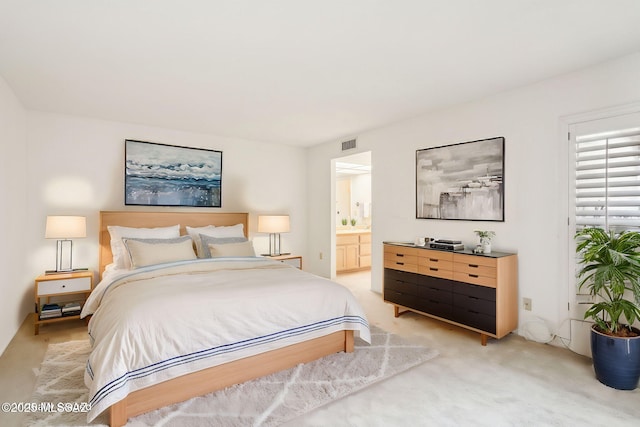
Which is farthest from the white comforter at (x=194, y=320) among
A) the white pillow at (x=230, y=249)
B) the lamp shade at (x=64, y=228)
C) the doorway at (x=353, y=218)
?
the doorway at (x=353, y=218)

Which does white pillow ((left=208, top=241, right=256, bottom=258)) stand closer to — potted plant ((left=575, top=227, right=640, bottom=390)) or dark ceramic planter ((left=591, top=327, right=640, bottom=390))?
potted plant ((left=575, top=227, right=640, bottom=390))

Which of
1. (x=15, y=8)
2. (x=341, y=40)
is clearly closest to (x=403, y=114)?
(x=341, y=40)

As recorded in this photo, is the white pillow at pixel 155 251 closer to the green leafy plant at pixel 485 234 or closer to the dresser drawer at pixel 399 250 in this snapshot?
the dresser drawer at pixel 399 250

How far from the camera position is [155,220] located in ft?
14.6

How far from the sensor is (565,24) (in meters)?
2.13

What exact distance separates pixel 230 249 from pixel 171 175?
5.55ft

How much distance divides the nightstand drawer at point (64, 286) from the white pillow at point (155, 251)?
60 cm

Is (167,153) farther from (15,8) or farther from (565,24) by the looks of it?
(565,24)

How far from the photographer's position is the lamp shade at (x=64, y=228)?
3.57 m

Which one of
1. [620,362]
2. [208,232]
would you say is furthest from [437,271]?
[208,232]

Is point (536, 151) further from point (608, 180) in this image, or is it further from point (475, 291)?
point (475, 291)

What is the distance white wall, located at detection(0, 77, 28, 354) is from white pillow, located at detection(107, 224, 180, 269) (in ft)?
2.84

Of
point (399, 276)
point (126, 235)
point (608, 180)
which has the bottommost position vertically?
point (399, 276)

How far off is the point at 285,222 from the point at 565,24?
4.00 meters
